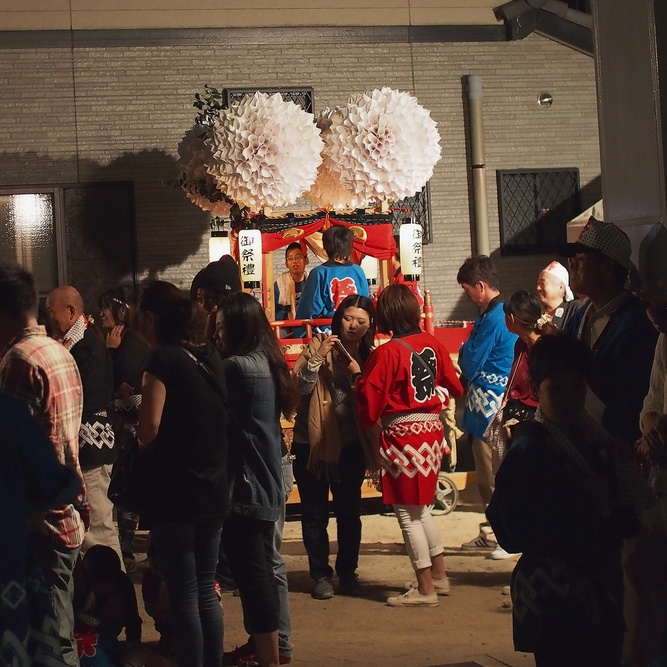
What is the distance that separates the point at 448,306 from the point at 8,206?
17.2ft

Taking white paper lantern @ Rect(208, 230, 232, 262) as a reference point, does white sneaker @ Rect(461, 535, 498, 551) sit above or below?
below

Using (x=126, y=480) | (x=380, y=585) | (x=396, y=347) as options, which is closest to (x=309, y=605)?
(x=380, y=585)

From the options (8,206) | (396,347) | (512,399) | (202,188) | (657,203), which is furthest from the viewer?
(8,206)

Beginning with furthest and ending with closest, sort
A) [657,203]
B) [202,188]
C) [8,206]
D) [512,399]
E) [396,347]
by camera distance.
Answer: [8,206]
[202,188]
[512,399]
[396,347]
[657,203]

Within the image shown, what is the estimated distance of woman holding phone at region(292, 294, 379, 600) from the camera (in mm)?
6473

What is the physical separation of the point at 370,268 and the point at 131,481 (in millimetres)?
6747

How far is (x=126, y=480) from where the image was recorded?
4.34 metres

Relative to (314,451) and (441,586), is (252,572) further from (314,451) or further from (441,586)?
(441,586)

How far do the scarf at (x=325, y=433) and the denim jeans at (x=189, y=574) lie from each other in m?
2.02

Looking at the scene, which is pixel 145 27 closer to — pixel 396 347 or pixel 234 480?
pixel 396 347

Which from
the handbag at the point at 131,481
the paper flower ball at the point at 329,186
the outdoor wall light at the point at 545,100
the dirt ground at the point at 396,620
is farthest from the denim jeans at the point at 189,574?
the outdoor wall light at the point at 545,100

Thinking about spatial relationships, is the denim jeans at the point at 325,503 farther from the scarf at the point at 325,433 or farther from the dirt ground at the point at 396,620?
the dirt ground at the point at 396,620

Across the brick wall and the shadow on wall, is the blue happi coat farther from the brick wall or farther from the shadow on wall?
the shadow on wall

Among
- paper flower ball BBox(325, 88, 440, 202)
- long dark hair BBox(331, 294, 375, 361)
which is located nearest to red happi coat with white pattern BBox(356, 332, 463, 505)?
long dark hair BBox(331, 294, 375, 361)
